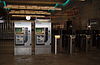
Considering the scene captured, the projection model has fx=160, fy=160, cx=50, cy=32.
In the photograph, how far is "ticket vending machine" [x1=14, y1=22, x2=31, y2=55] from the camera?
8.18m

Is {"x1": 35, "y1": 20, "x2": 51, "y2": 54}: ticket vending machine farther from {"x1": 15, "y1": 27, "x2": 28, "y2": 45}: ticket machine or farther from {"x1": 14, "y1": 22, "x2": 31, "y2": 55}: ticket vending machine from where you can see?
{"x1": 15, "y1": 27, "x2": 28, "y2": 45}: ticket machine

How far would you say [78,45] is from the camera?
7988mm

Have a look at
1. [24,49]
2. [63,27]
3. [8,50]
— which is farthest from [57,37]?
[8,50]

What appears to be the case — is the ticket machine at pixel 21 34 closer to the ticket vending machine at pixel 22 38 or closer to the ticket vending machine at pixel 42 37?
the ticket vending machine at pixel 22 38

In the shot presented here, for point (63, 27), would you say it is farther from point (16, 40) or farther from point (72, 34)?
point (16, 40)

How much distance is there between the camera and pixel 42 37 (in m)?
8.34

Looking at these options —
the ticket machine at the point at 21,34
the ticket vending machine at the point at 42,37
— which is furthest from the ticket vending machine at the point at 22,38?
the ticket vending machine at the point at 42,37

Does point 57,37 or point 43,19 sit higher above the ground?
point 43,19

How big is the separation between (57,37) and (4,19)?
2.83 m

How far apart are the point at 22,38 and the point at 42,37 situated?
1036 mm

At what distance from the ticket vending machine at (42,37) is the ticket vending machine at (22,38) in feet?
1.35

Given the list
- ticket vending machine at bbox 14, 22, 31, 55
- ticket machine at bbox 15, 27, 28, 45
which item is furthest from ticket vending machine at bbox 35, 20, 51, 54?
ticket machine at bbox 15, 27, 28, 45

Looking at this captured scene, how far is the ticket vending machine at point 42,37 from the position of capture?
8.27 m

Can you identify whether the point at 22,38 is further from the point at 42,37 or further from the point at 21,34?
the point at 42,37
